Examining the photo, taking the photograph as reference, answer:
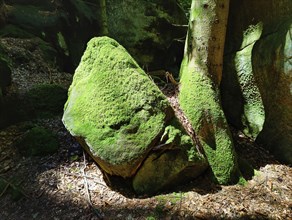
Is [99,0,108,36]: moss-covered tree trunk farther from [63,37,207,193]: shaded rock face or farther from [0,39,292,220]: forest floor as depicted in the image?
[0,39,292,220]: forest floor

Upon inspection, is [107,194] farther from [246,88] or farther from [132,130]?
[246,88]

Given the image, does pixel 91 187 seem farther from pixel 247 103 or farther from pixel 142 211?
pixel 247 103

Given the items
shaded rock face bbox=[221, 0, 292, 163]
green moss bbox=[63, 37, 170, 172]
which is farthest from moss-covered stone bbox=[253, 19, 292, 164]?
green moss bbox=[63, 37, 170, 172]

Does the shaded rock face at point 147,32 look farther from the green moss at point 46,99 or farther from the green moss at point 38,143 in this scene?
the green moss at point 38,143

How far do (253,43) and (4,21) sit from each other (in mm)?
6361

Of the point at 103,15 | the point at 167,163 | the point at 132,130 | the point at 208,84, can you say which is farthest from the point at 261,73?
the point at 103,15

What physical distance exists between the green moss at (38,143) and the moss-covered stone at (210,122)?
232 centimetres

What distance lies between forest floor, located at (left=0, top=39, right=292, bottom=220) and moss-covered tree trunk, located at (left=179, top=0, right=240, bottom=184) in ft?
1.53

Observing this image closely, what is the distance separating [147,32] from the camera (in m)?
7.67

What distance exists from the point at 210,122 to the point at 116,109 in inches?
60.9

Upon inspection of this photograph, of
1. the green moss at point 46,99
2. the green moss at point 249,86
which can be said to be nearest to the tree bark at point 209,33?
the green moss at point 249,86

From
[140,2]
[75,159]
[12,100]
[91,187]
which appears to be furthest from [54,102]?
[140,2]

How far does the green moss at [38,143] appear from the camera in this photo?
15.8ft

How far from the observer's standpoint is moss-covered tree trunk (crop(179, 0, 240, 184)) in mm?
4434
